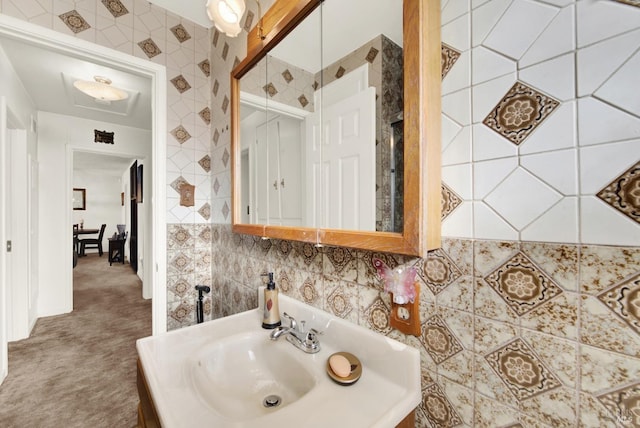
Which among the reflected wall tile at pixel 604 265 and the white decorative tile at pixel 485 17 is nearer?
the reflected wall tile at pixel 604 265

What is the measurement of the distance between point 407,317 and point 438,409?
202 mm

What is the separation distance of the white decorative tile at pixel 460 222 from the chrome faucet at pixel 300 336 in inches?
20.0

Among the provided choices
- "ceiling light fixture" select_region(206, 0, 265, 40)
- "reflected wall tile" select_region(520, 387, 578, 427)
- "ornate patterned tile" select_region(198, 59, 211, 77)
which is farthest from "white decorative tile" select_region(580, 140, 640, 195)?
"ornate patterned tile" select_region(198, 59, 211, 77)

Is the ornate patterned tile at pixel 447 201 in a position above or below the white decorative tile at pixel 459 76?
below

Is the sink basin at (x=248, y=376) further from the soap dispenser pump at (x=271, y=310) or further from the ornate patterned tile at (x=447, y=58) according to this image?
the ornate patterned tile at (x=447, y=58)

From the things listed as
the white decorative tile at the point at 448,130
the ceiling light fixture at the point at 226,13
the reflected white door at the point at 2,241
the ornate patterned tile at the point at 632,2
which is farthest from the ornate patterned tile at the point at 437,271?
the reflected white door at the point at 2,241

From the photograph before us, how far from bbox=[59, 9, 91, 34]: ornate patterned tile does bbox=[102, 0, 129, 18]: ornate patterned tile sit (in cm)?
15

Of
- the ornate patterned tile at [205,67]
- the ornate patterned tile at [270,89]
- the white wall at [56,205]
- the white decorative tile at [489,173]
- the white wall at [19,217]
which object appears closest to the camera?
the white decorative tile at [489,173]

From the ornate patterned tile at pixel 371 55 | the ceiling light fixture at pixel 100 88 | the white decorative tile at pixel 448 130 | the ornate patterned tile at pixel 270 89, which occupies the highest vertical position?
the ceiling light fixture at pixel 100 88

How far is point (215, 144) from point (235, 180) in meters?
0.47

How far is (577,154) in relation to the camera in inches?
16.5

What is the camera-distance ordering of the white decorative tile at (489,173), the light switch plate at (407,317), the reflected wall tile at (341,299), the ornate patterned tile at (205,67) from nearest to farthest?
the white decorative tile at (489,173) < the light switch plate at (407,317) < the reflected wall tile at (341,299) < the ornate patterned tile at (205,67)

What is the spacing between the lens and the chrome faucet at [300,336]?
Answer: 81 centimetres

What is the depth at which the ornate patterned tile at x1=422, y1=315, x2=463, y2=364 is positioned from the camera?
57 cm
